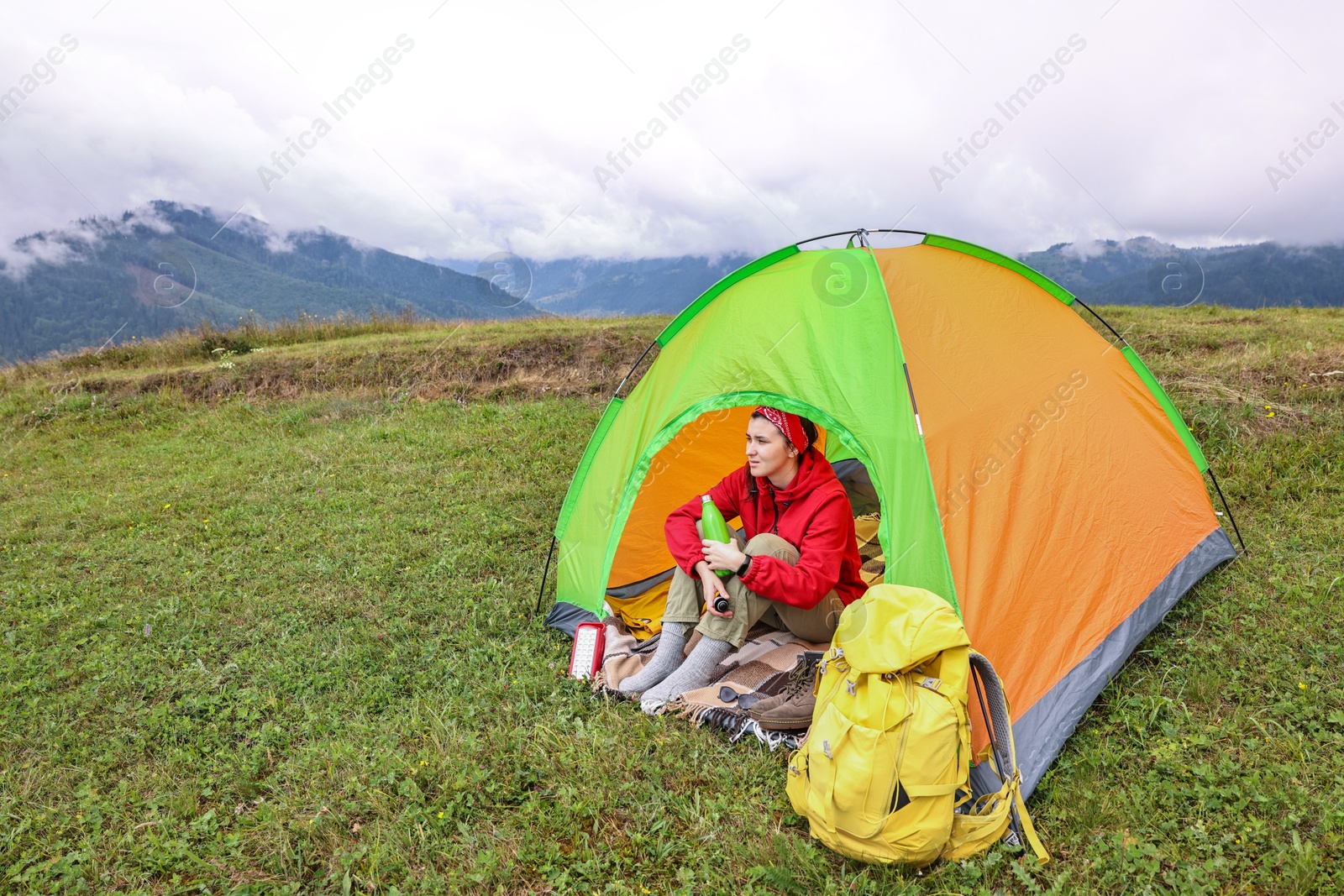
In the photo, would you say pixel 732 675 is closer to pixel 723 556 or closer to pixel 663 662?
pixel 663 662

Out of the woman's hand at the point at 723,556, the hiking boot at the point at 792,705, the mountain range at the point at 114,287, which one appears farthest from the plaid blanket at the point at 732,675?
the mountain range at the point at 114,287

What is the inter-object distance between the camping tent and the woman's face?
15 centimetres

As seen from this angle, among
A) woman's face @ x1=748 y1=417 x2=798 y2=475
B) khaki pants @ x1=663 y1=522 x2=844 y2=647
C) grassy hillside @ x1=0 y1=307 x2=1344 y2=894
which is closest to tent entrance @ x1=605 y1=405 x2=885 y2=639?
grassy hillside @ x1=0 y1=307 x2=1344 y2=894

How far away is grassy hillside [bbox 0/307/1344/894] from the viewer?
2549 millimetres

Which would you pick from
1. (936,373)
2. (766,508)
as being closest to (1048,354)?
(936,373)

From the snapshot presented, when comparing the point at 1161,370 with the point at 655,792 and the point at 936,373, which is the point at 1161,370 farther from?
the point at 655,792

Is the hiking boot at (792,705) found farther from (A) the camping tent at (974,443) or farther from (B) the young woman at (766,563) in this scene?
(A) the camping tent at (974,443)

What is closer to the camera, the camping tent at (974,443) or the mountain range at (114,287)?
the camping tent at (974,443)

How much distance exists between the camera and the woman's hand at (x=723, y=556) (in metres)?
3.27

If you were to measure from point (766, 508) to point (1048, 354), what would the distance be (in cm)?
175

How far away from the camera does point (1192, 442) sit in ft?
14.4

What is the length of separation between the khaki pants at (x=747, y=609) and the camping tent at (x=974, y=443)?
1.61 feet

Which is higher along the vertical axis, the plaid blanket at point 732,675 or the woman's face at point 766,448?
the woman's face at point 766,448

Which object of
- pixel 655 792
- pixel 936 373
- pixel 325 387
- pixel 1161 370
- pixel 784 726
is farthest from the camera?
pixel 325 387
